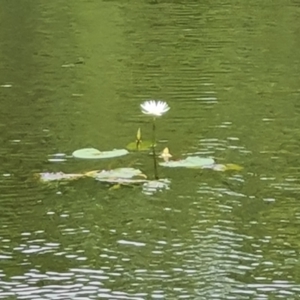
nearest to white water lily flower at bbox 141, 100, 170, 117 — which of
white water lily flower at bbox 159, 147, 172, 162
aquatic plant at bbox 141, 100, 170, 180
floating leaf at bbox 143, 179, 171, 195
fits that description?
aquatic plant at bbox 141, 100, 170, 180

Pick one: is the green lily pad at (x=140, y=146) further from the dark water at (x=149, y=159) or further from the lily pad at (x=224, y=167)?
the lily pad at (x=224, y=167)

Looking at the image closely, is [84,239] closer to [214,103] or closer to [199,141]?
[199,141]

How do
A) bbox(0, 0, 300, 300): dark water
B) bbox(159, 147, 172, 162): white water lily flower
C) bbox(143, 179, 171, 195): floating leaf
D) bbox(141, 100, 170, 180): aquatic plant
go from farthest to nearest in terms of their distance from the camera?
bbox(141, 100, 170, 180): aquatic plant
bbox(159, 147, 172, 162): white water lily flower
bbox(143, 179, 171, 195): floating leaf
bbox(0, 0, 300, 300): dark water

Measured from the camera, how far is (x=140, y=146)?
1.54m

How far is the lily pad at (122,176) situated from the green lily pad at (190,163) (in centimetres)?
6

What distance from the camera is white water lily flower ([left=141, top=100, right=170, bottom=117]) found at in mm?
1657

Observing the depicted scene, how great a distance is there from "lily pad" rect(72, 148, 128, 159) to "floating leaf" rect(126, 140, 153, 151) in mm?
18

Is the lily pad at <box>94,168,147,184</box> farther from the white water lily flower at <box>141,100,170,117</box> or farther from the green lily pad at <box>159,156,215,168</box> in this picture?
the white water lily flower at <box>141,100,170,117</box>

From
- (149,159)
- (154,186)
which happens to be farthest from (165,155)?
Result: (154,186)

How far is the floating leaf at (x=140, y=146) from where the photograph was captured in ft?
5.03

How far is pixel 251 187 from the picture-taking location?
1361mm

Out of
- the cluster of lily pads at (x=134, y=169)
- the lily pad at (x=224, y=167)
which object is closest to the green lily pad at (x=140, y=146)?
the cluster of lily pads at (x=134, y=169)

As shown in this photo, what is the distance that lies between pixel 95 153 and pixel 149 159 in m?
0.09

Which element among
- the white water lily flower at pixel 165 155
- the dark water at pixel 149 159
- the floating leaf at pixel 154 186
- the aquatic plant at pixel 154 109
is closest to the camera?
the dark water at pixel 149 159
